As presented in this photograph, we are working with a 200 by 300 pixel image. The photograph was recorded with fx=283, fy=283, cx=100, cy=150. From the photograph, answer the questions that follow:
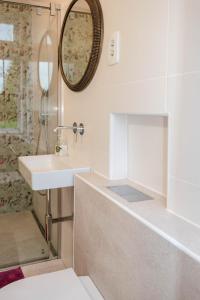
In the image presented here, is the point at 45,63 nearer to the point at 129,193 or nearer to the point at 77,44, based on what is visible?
the point at 77,44

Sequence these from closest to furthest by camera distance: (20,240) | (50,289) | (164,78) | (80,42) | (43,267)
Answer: (164,78)
(50,289)
(80,42)
(43,267)
(20,240)

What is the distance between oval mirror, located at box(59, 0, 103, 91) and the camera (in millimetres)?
1690

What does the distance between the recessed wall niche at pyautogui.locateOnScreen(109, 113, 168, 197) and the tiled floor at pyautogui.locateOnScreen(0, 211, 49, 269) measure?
1.30 metres

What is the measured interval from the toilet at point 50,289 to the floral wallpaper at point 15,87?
1538 mm

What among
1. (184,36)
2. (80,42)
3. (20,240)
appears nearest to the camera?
(184,36)

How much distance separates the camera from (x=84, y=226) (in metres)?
1.60

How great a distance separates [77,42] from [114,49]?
0.62 m

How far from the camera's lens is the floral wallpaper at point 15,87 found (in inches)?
102

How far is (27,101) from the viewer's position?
8.70 ft

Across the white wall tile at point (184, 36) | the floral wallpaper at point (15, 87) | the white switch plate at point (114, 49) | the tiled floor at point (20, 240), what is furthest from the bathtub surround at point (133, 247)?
the floral wallpaper at point (15, 87)

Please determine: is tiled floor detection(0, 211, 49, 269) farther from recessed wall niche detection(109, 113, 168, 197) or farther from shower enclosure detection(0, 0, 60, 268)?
recessed wall niche detection(109, 113, 168, 197)

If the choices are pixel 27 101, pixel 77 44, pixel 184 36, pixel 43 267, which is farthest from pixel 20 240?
pixel 184 36

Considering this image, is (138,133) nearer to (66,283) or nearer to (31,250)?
(66,283)

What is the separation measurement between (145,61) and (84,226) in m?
0.94
